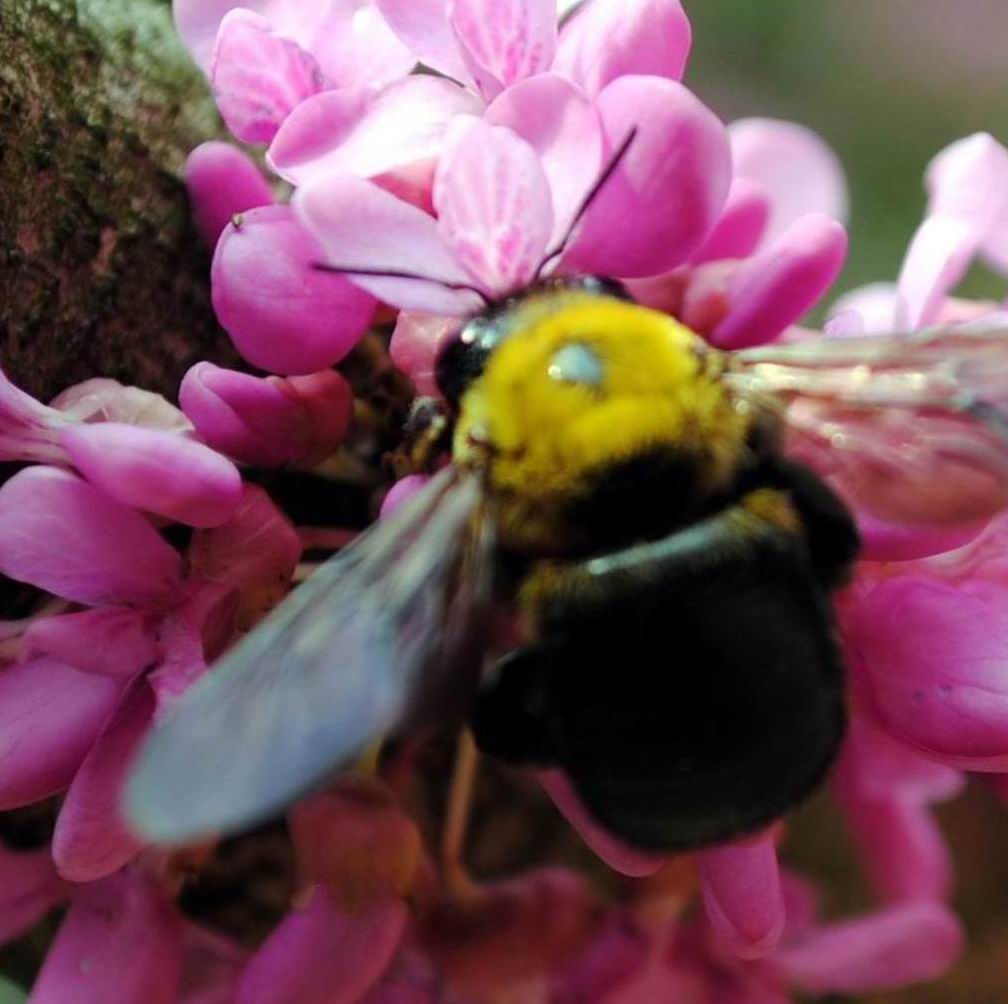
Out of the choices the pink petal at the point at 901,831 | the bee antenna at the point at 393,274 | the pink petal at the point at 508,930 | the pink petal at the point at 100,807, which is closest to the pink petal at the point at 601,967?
the pink petal at the point at 508,930

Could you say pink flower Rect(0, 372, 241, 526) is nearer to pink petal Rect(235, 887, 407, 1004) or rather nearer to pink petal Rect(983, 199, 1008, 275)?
pink petal Rect(235, 887, 407, 1004)

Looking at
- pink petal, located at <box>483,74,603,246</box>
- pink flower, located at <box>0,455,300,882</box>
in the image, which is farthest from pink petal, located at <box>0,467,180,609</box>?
pink petal, located at <box>483,74,603,246</box>

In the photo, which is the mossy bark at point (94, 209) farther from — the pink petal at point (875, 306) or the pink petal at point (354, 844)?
the pink petal at point (875, 306)

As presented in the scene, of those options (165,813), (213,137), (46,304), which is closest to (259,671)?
(165,813)

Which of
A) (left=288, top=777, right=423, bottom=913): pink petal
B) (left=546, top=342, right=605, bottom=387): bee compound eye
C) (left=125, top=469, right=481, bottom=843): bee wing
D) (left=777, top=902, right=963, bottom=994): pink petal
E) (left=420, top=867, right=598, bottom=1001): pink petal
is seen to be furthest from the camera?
(left=777, top=902, right=963, bottom=994): pink petal

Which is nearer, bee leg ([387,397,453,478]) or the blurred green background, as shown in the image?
bee leg ([387,397,453,478])

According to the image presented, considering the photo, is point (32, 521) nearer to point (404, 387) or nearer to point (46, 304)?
point (46, 304)
